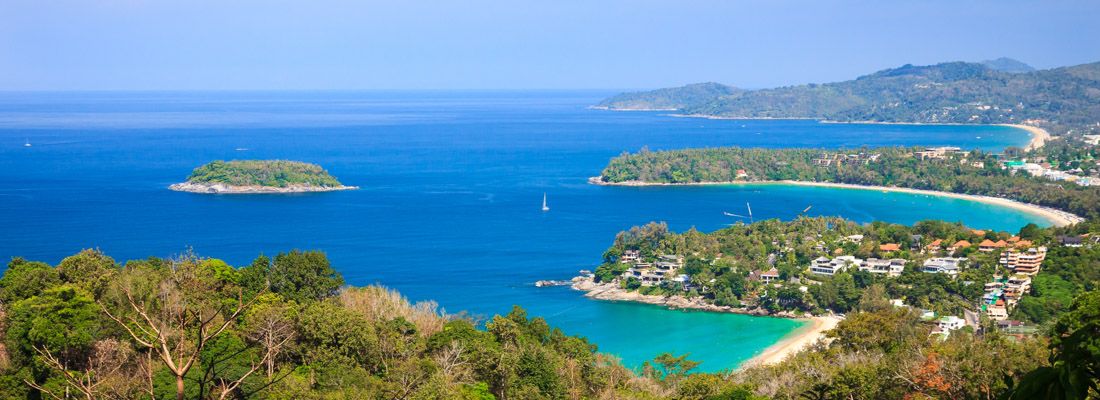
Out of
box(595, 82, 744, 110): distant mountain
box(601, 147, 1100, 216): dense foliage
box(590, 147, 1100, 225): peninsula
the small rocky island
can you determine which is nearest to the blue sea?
the small rocky island

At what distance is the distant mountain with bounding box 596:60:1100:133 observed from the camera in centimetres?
11656

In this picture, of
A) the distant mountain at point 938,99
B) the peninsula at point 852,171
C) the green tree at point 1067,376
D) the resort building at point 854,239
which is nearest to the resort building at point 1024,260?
the resort building at point 854,239

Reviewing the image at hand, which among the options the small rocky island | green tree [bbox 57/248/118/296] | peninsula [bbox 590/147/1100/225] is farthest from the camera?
peninsula [bbox 590/147/1100/225]

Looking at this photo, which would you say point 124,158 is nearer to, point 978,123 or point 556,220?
point 556,220

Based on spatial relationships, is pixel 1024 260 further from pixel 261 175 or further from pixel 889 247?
pixel 261 175

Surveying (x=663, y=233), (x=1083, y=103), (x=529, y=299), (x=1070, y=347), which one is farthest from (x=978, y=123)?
(x=1070, y=347)

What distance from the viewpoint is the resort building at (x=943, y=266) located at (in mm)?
29816

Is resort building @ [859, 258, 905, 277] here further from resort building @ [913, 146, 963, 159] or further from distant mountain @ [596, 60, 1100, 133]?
distant mountain @ [596, 60, 1100, 133]

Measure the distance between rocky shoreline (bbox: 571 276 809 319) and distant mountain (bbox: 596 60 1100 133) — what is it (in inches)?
3263

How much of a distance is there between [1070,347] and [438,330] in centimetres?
1610

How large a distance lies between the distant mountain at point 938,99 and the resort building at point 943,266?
255 ft

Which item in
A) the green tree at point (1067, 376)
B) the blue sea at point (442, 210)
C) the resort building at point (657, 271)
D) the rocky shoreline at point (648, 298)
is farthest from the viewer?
the resort building at point (657, 271)

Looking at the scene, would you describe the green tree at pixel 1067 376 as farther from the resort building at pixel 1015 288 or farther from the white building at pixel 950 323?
the resort building at pixel 1015 288

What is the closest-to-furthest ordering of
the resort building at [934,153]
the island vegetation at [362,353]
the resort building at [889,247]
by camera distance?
the island vegetation at [362,353]
the resort building at [889,247]
the resort building at [934,153]
